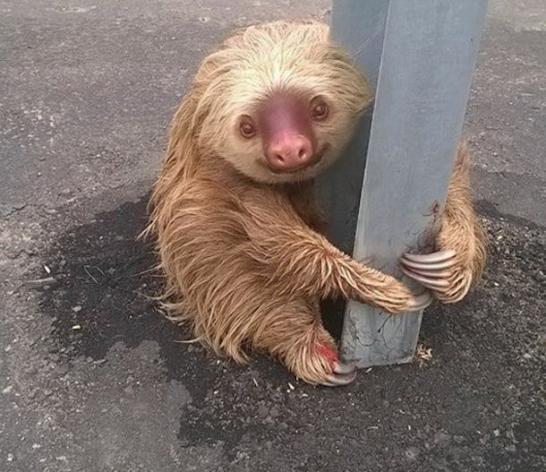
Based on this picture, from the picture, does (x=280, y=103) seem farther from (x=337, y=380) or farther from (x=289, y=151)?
(x=337, y=380)

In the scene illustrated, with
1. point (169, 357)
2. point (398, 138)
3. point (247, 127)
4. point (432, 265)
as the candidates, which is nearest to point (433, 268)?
point (432, 265)

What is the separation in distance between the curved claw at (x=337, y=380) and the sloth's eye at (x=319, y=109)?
79 cm

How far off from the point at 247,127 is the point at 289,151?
0.18m

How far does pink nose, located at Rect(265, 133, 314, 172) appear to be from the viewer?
6.65ft

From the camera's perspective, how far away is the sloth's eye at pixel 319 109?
6.96ft

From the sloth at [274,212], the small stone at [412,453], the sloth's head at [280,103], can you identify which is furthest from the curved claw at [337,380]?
the sloth's head at [280,103]

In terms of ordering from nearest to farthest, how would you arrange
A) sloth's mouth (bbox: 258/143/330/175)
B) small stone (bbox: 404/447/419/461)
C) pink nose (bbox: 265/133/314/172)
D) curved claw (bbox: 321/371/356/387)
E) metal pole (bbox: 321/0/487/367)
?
metal pole (bbox: 321/0/487/367) → pink nose (bbox: 265/133/314/172) → sloth's mouth (bbox: 258/143/330/175) → small stone (bbox: 404/447/419/461) → curved claw (bbox: 321/371/356/387)

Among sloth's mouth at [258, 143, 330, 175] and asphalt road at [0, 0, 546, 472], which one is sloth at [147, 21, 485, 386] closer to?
sloth's mouth at [258, 143, 330, 175]

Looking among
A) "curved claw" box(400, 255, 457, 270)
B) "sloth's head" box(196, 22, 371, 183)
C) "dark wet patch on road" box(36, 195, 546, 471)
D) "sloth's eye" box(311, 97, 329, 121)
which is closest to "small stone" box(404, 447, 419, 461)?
"dark wet patch on road" box(36, 195, 546, 471)

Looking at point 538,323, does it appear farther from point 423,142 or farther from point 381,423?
point 423,142

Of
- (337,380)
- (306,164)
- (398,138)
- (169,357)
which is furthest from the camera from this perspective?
(169,357)

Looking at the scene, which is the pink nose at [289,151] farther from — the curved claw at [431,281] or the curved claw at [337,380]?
the curved claw at [337,380]

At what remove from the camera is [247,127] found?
2139 mm

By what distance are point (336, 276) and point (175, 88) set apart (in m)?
2.36
